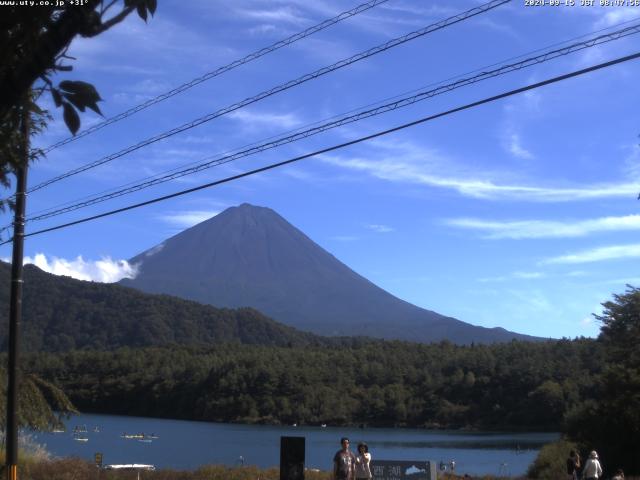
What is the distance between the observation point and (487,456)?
62.1 metres

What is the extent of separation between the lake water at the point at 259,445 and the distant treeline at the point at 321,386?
369cm

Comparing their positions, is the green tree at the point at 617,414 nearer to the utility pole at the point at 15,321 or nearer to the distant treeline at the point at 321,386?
the utility pole at the point at 15,321

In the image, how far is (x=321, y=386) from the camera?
344ft

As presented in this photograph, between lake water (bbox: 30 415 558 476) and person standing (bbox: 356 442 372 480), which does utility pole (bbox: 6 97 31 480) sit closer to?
person standing (bbox: 356 442 372 480)

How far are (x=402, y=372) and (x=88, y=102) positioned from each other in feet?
353

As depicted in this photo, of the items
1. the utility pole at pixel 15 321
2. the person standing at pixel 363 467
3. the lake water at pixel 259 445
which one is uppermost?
the utility pole at pixel 15 321

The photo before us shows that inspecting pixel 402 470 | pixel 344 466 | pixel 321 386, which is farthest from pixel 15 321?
pixel 321 386

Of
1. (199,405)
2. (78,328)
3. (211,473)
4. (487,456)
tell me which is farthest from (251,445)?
(78,328)

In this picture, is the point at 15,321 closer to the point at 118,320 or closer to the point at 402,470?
the point at 402,470

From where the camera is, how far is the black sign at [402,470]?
1723 cm

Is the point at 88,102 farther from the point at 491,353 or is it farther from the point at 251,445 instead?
the point at 491,353

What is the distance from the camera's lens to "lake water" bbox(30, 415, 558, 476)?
5266 centimetres

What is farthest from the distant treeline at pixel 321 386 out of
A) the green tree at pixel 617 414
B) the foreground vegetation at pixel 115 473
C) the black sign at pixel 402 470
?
the black sign at pixel 402 470

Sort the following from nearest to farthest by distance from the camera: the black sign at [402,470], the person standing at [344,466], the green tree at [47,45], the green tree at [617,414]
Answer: the green tree at [47,45], the person standing at [344,466], the black sign at [402,470], the green tree at [617,414]
